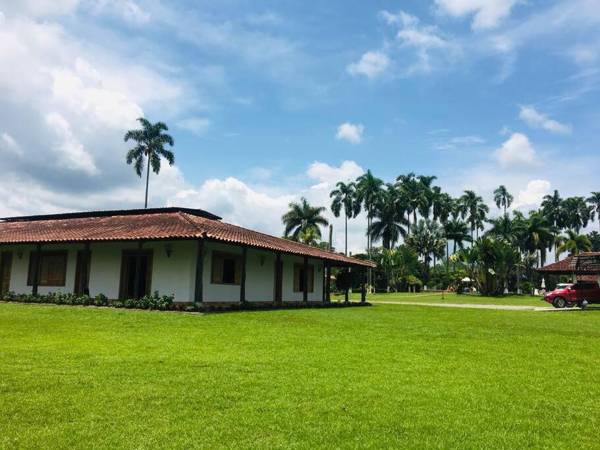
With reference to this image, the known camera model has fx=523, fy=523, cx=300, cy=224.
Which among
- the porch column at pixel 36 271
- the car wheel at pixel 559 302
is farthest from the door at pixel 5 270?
the car wheel at pixel 559 302

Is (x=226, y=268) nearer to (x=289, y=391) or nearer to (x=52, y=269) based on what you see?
→ (x=52, y=269)

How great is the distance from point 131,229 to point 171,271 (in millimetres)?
2689

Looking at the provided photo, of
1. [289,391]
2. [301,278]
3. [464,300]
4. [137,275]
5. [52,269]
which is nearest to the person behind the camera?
[289,391]

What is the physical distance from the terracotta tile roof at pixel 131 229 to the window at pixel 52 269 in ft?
3.03

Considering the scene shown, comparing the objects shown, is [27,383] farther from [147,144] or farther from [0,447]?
[147,144]

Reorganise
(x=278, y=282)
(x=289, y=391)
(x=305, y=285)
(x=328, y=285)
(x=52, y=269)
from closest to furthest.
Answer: (x=289, y=391)
(x=52, y=269)
(x=278, y=282)
(x=305, y=285)
(x=328, y=285)

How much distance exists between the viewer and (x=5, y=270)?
2445cm

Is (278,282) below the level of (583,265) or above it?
below

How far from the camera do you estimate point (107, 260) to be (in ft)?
70.9

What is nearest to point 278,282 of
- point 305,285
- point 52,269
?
point 305,285

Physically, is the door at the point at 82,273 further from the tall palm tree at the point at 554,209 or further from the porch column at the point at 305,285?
the tall palm tree at the point at 554,209

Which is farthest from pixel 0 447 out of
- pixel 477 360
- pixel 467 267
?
pixel 467 267

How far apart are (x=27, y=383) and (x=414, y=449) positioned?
4.57 metres

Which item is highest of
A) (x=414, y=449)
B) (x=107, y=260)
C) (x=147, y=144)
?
(x=147, y=144)
